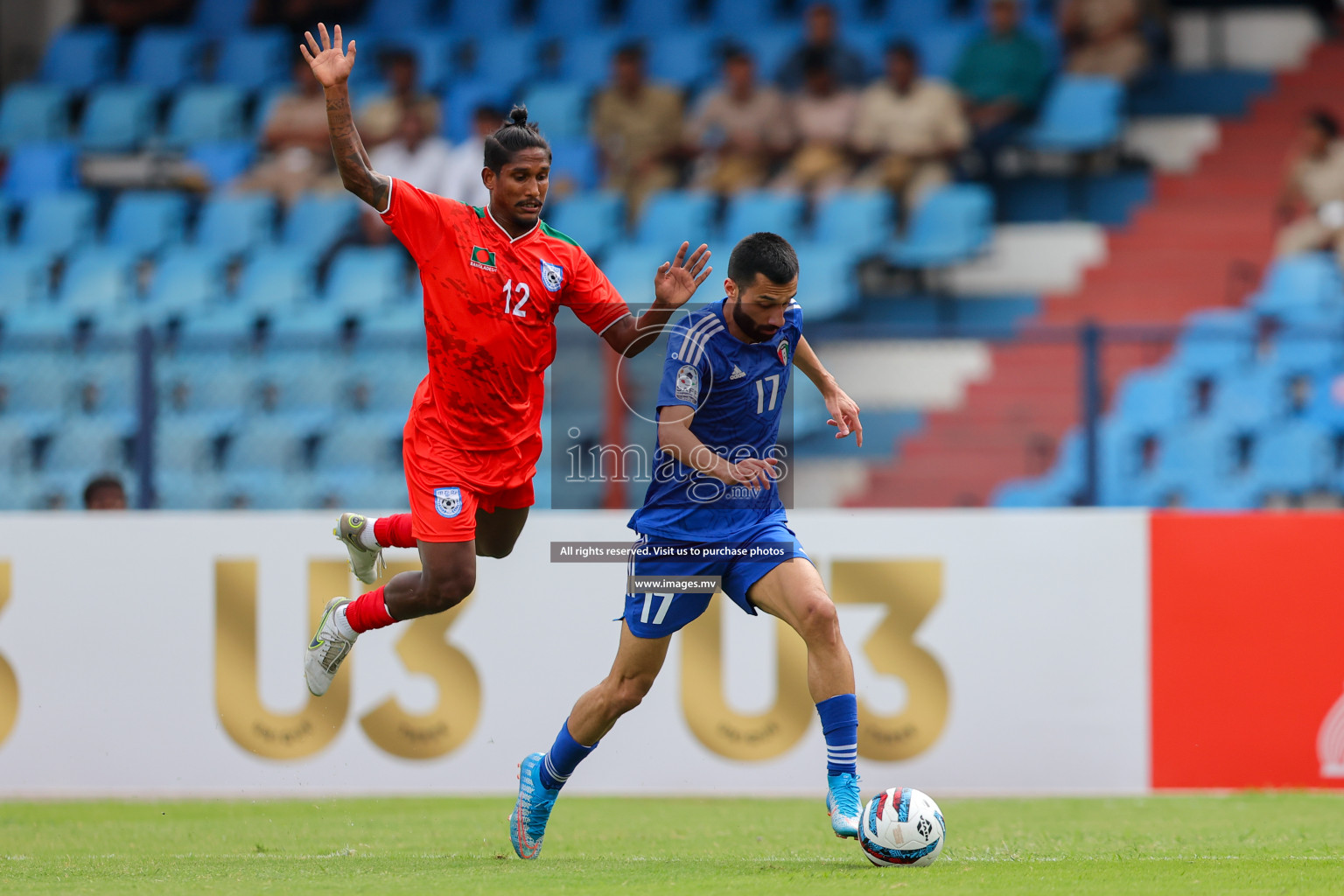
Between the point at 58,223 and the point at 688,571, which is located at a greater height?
the point at 58,223

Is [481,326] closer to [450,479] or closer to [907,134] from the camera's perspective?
[450,479]

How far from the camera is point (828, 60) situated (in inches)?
563

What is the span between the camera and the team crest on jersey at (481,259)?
611 centimetres

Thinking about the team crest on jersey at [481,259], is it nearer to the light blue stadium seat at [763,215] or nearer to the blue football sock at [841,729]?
the blue football sock at [841,729]

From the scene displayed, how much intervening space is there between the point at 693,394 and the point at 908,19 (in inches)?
428

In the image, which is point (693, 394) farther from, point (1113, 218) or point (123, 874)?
point (1113, 218)

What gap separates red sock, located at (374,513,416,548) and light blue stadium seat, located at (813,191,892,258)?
682 centimetres

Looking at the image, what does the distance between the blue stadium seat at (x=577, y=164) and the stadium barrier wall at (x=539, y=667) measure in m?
5.79

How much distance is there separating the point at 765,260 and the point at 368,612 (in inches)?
88.4

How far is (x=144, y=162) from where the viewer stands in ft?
50.2

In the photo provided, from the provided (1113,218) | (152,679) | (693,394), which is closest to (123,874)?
(693,394)

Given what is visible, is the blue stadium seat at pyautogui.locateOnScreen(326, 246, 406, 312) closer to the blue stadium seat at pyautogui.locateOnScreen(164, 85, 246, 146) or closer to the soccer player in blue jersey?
the blue stadium seat at pyautogui.locateOnScreen(164, 85, 246, 146)

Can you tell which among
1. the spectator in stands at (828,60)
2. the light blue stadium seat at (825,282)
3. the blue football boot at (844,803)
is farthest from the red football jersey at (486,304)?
the spectator in stands at (828,60)

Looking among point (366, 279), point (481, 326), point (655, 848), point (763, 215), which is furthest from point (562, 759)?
point (763, 215)
